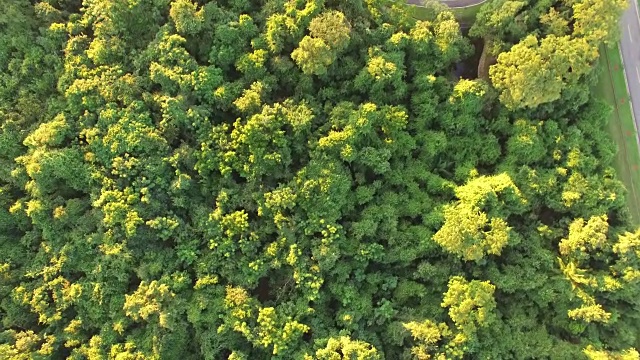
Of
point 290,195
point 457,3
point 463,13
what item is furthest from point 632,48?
point 290,195

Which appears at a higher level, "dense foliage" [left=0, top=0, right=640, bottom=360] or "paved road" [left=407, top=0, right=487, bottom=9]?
"paved road" [left=407, top=0, right=487, bottom=9]

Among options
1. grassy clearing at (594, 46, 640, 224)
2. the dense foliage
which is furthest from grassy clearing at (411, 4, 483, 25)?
grassy clearing at (594, 46, 640, 224)

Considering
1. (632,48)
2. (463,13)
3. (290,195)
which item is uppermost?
(463,13)

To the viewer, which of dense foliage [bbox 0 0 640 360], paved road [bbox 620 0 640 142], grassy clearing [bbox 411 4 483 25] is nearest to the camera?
dense foliage [bbox 0 0 640 360]

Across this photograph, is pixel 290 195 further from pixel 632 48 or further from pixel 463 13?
pixel 632 48

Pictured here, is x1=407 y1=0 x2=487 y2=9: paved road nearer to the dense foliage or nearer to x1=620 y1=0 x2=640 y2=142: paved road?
the dense foliage

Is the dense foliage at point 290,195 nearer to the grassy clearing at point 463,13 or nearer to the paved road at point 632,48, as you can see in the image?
the grassy clearing at point 463,13

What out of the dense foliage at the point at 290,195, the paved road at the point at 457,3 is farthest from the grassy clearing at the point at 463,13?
the dense foliage at the point at 290,195
